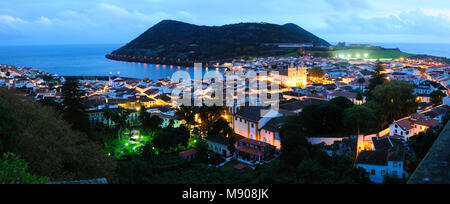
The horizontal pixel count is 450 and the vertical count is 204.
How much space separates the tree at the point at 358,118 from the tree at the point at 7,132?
9375 mm

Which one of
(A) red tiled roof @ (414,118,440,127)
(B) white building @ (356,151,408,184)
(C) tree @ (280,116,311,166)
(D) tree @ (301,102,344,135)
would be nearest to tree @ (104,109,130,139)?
(C) tree @ (280,116,311,166)

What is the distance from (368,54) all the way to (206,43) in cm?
3101

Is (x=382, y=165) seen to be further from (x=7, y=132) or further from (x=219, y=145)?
(x=7, y=132)

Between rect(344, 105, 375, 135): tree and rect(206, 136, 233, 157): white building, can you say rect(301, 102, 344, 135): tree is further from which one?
rect(206, 136, 233, 157): white building

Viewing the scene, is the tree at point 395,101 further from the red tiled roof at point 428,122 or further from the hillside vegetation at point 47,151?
the hillside vegetation at point 47,151

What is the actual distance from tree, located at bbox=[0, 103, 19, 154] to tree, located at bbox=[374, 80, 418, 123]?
477 inches

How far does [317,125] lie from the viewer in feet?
40.4

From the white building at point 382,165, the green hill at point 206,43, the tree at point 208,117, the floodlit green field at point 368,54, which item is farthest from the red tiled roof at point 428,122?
the green hill at point 206,43

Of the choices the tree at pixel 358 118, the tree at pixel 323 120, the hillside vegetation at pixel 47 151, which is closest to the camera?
the hillside vegetation at pixel 47 151

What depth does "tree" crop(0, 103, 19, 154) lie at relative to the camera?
559 centimetres

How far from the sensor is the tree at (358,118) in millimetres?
11156

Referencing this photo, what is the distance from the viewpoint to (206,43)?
232ft
